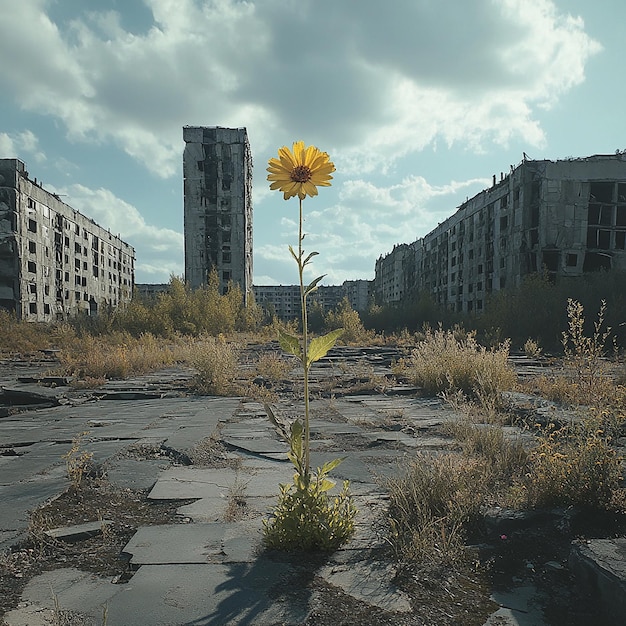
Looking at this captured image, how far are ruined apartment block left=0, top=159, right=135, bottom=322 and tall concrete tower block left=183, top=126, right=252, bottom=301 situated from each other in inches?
360

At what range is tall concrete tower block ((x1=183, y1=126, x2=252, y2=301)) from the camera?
47.2 m

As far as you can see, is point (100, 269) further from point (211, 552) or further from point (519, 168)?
point (211, 552)

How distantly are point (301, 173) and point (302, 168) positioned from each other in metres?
0.02

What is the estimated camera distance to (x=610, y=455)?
2932 millimetres

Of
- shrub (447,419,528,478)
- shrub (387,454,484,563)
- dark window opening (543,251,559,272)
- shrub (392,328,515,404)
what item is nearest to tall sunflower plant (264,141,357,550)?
shrub (387,454,484,563)

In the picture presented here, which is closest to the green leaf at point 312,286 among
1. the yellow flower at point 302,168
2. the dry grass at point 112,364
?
the yellow flower at point 302,168

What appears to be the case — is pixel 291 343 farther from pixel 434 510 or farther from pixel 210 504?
pixel 210 504

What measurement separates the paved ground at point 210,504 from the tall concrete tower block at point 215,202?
1640 inches

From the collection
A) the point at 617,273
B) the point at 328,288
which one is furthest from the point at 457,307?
the point at 328,288

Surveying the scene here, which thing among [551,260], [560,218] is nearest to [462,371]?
[551,260]

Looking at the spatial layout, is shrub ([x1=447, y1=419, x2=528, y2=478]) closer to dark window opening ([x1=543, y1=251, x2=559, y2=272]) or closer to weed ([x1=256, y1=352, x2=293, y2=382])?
weed ([x1=256, y1=352, x2=293, y2=382])

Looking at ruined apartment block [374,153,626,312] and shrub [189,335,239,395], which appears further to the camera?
ruined apartment block [374,153,626,312]

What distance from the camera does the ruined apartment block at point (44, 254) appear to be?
37.5m

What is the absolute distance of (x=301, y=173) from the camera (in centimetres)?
246
